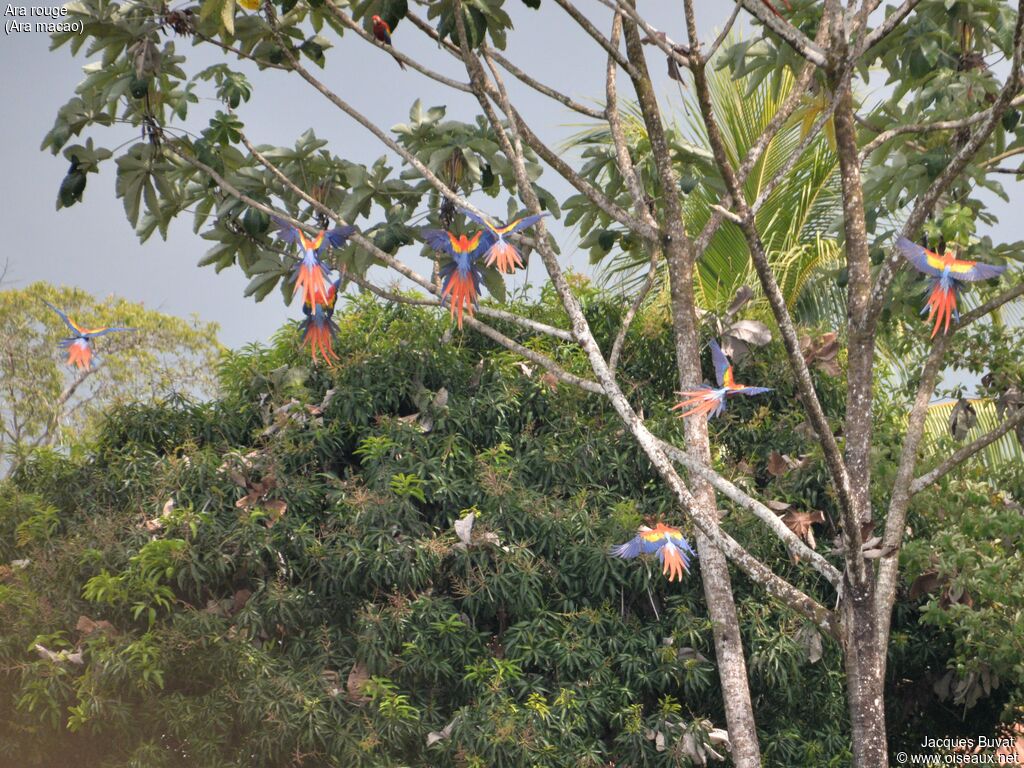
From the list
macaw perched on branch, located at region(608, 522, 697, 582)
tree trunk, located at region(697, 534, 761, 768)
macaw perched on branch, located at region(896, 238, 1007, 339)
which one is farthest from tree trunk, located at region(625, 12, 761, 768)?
macaw perched on branch, located at region(896, 238, 1007, 339)

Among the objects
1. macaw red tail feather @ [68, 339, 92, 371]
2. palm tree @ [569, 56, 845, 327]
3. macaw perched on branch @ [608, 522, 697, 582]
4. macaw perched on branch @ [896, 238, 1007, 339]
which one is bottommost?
macaw perched on branch @ [608, 522, 697, 582]

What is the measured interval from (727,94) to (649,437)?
5491 millimetres

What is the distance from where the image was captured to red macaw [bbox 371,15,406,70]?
179 inches

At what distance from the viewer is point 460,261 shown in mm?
3990

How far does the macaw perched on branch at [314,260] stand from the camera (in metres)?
4.23

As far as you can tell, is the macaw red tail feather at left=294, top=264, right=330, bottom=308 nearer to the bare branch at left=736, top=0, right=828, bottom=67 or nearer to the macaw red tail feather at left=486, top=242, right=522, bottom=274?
the macaw red tail feather at left=486, top=242, right=522, bottom=274

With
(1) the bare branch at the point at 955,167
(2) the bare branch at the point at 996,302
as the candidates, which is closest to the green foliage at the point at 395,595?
(2) the bare branch at the point at 996,302

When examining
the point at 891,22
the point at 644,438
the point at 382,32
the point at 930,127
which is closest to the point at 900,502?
the point at 644,438

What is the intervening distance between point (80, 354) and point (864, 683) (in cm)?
326

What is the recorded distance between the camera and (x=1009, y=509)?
17.1 feet

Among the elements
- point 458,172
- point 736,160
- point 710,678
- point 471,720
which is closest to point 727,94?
point 736,160

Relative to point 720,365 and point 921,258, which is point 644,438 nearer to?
point 720,365

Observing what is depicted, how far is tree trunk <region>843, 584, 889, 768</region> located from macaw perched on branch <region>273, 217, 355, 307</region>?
7.03ft

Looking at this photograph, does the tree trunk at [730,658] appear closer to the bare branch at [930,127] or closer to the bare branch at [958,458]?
the bare branch at [958,458]
